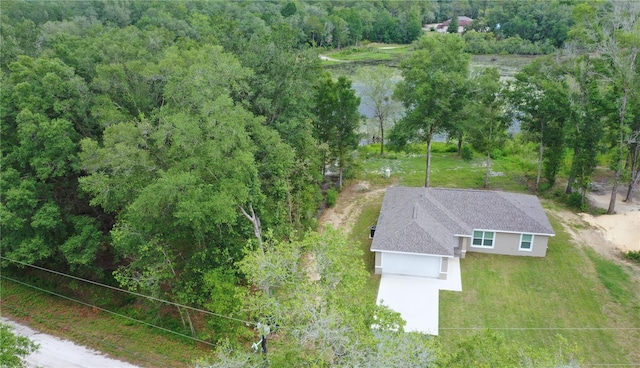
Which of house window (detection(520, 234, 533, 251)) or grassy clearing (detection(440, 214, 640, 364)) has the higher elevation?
house window (detection(520, 234, 533, 251))

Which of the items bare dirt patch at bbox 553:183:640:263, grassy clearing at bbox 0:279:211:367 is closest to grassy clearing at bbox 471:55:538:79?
bare dirt patch at bbox 553:183:640:263

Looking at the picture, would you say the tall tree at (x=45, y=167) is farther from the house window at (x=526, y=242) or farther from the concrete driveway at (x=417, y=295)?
the house window at (x=526, y=242)

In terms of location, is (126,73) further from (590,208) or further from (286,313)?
(590,208)

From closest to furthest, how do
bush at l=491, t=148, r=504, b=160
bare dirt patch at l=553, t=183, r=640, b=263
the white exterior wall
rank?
the white exterior wall < bare dirt patch at l=553, t=183, r=640, b=263 < bush at l=491, t=148, r=504, b=160

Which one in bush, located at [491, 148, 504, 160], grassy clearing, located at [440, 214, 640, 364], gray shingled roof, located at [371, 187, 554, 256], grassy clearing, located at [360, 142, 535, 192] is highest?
gray shingled roof, located at [371, 187, 554, 256]

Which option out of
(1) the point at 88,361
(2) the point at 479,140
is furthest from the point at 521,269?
(1) the point at 88,361

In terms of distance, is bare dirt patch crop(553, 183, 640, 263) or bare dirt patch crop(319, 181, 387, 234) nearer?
bare dirt patch crop(553, 183, 640, 263)

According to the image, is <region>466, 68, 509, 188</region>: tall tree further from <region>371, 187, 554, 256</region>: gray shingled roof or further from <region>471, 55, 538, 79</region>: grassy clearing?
<region>471, 55, 538, 79</region>: grassy clearing
